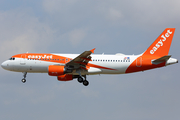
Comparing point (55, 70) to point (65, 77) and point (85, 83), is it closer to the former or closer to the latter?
point (65, 77)

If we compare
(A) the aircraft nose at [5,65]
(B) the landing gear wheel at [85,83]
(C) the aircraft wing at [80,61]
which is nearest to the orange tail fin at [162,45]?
(C) the aircraft wing at [80,61]

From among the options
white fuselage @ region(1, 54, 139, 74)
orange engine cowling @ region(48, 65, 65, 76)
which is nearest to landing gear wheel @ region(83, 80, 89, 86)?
white fuselage @ region(1, 54, 139, 74)

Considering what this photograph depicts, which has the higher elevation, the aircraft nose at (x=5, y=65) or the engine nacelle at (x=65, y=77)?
the aircraft nose at (x=5, y=65)

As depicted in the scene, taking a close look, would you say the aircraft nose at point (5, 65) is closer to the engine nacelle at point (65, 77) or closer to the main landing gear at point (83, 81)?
the engine nacelle at point (65, 77)

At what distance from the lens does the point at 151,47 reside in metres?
60.1

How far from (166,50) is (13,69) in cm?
2579

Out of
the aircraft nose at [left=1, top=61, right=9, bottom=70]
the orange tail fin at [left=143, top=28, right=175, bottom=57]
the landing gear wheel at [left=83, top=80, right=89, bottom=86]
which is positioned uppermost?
the orange tail fin at [left=143, top=28, right=175, bottom=57]

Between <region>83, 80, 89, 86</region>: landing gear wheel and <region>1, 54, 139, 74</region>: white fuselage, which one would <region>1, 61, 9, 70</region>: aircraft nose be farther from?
<region>83, 80, 89, 86</region>: landing gear wheel

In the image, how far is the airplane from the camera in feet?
190

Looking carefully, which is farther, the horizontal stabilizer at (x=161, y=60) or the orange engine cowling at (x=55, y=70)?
the orange engine cowling at (x=55, y=70)

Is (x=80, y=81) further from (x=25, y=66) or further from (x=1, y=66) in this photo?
(x=1, y=66)

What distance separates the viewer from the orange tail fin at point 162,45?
59.7 meters

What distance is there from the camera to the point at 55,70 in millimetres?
56688

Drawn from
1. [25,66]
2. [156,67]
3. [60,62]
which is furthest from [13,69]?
[156,67]
